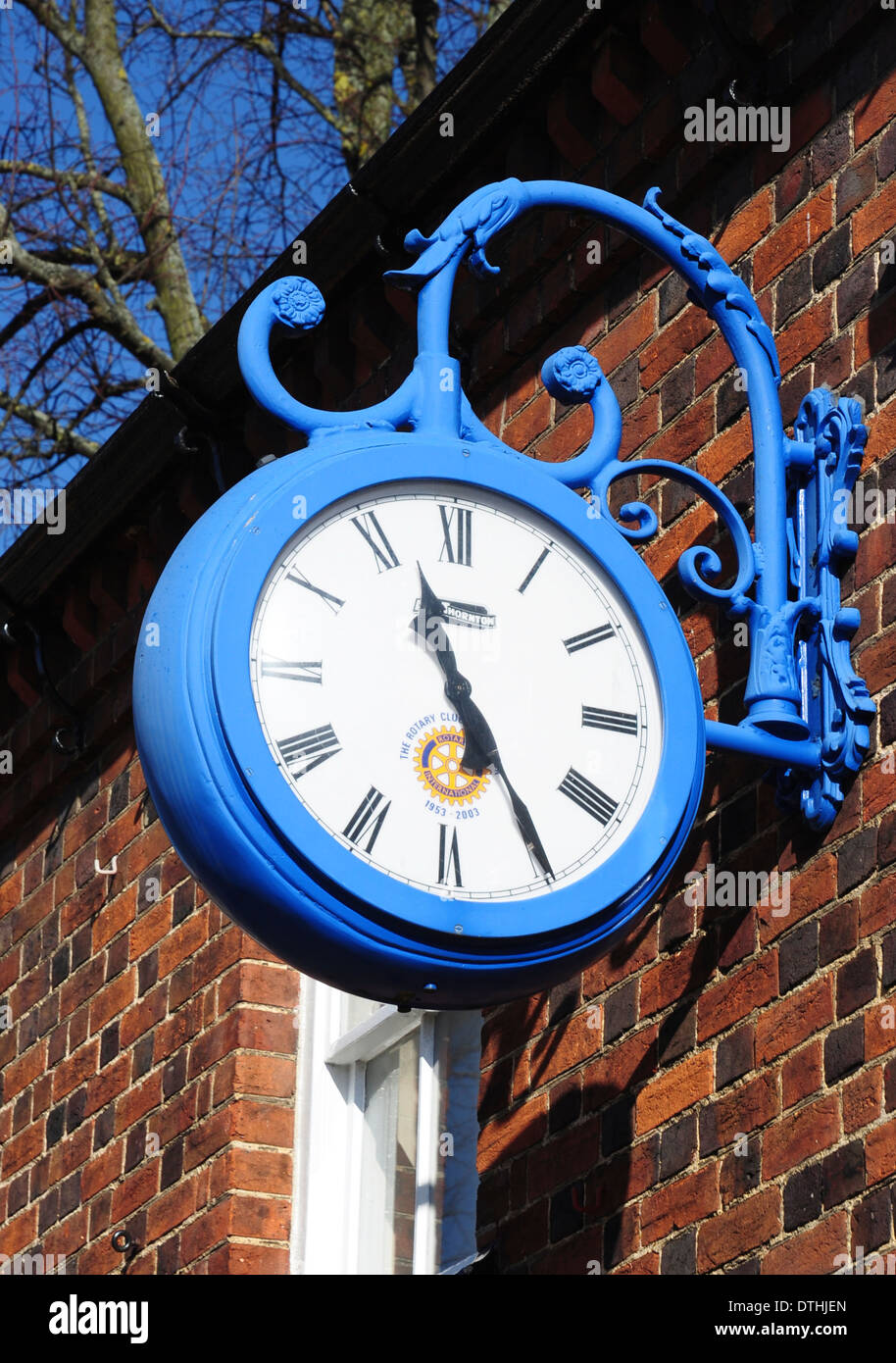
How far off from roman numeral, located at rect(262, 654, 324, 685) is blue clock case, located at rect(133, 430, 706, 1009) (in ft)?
0.16

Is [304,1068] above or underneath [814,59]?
underneath

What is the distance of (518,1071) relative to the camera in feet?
18.0

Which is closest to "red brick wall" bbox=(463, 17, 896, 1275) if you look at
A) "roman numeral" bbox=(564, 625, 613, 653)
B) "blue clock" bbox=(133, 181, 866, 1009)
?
"blue clock" bbox=(133, 181, 866, 1009)

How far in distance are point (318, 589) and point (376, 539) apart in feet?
0.52

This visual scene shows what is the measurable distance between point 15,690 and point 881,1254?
4.70 metres

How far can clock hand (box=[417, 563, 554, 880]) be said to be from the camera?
4.08 metres

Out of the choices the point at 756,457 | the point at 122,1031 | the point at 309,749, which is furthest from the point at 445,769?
the point at 122,1031

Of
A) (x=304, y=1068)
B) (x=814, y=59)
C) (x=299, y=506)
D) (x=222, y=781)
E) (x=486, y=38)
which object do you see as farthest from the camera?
(x=304, y=1068)


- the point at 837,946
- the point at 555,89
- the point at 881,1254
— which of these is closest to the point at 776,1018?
the point at 837,946

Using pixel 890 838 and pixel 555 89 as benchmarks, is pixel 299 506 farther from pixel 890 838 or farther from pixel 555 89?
pixel 555 89

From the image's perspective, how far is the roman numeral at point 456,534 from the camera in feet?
14.0

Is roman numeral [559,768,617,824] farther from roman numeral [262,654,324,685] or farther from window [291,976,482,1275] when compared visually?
window [291,976,482,1275]

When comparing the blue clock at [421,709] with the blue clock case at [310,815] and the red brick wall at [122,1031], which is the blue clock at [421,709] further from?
the red brick wall at [122,1031]

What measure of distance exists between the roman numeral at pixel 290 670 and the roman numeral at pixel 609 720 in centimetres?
49
